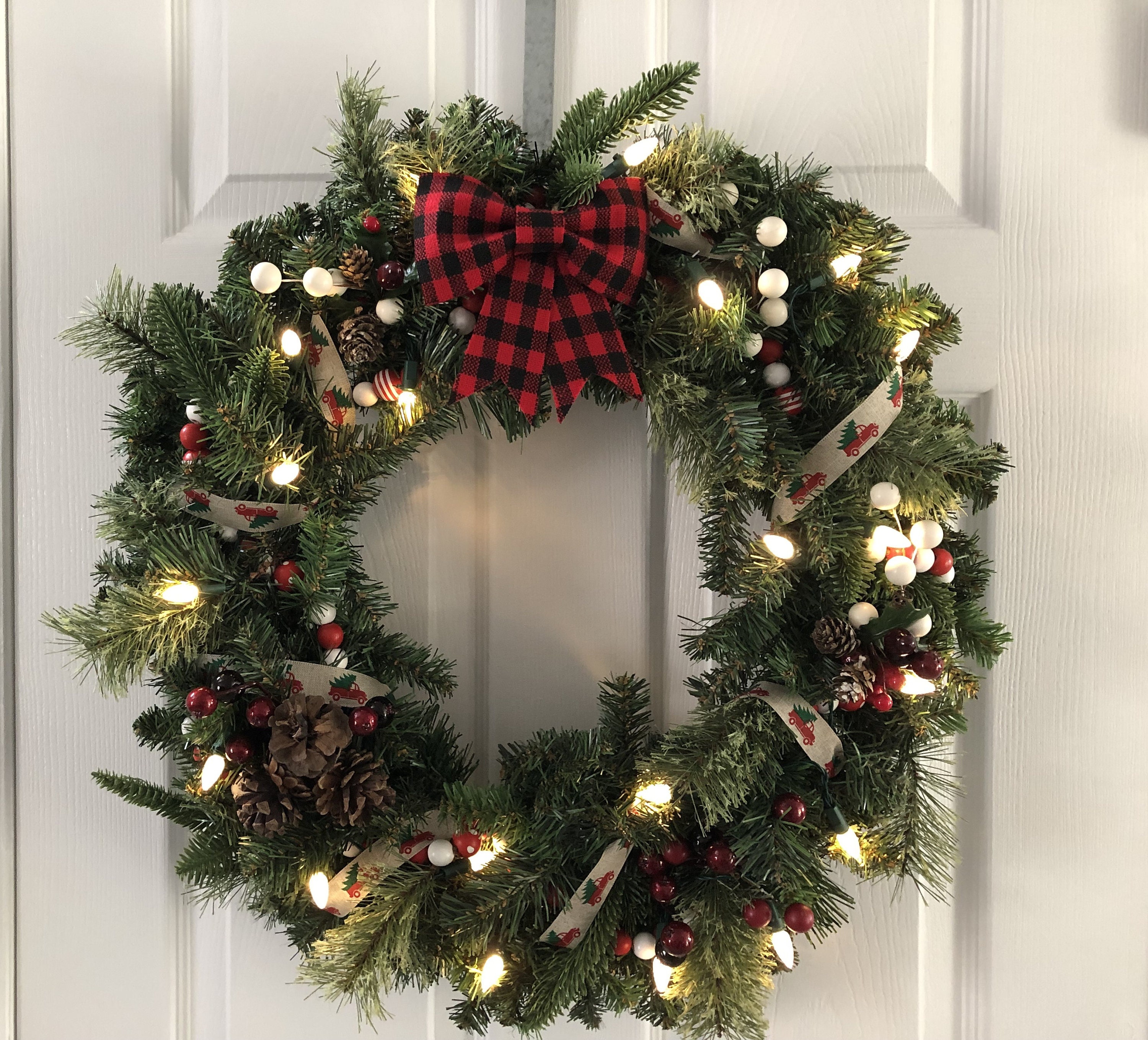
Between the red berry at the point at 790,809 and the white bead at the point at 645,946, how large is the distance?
16cm

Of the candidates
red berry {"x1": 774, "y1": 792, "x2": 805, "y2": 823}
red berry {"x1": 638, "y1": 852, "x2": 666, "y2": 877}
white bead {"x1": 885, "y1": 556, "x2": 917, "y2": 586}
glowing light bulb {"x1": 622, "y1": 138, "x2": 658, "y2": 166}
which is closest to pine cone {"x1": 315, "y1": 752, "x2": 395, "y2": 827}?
red berry {"x1": 638, "y1": 852, "x2": 666, "y2": 877}

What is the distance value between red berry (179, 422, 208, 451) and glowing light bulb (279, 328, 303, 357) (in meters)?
0.10

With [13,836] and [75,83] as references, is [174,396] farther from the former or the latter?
[13,836]

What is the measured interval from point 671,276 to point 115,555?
57cm

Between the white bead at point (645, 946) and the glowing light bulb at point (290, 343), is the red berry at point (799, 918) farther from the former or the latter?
the glowing light bulb at point (290, 343)

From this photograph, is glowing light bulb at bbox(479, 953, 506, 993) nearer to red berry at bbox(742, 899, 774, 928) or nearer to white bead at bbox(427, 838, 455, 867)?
white bead at bbox(427, 838, 455, 867)

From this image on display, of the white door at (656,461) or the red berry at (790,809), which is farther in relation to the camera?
the white door at (656,461)

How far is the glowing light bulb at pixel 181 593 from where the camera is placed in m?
0.62

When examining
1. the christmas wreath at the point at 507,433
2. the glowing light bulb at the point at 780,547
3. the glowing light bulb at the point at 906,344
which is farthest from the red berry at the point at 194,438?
the glowing light bulb at the point at 906,344

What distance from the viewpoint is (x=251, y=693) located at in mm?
655

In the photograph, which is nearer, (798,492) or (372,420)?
(798,492)

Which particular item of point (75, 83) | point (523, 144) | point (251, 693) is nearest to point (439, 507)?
point (251, 693)

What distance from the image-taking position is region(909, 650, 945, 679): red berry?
639 millimetres

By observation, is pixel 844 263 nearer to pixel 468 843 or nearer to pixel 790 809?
pixel 790 809
